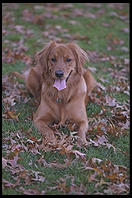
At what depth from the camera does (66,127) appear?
5.64 meters

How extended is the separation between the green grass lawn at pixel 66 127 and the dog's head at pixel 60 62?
770 millimetres

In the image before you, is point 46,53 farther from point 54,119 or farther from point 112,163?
point 112,163

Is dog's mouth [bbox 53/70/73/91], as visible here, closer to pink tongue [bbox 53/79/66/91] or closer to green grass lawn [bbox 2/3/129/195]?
pink tongue [bbox 53/79/66/91]

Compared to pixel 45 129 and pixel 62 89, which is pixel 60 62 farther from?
pixel 45 129

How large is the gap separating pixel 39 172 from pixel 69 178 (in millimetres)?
368

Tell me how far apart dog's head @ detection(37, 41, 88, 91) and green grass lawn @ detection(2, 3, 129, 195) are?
770mm

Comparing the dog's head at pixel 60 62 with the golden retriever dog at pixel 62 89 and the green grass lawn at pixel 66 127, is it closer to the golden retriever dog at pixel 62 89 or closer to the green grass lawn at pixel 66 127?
the golden retriever dog at pixel 62 89

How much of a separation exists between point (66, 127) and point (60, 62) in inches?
39.9

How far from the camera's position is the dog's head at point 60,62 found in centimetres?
552

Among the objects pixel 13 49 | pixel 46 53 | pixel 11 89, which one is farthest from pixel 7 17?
pixel 46 53

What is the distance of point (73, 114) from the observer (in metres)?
5.78

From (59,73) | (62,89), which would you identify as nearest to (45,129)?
(62,89)

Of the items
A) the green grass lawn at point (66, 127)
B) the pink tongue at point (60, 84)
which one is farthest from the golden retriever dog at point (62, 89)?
the green grass lawn at point (66, 127)

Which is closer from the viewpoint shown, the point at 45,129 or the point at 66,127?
the point at 45,129
